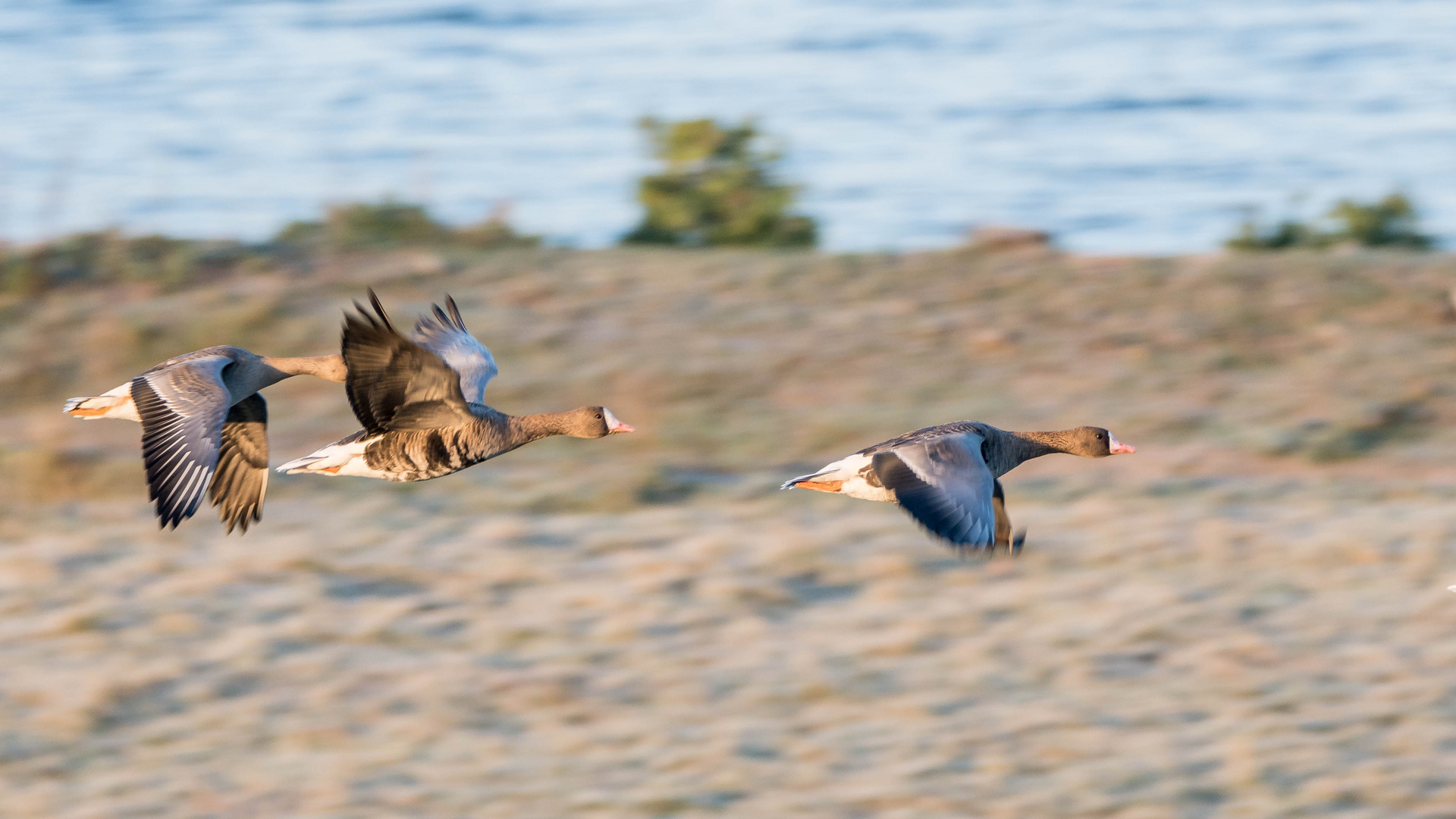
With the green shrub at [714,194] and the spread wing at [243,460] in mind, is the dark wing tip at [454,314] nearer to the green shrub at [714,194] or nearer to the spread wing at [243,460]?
the spread wing at [243,460]

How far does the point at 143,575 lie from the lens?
72.1ft

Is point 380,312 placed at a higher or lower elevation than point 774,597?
higher

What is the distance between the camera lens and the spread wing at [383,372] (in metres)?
4.68

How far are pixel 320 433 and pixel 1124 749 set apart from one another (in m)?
10.8

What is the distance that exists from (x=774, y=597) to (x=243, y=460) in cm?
1467

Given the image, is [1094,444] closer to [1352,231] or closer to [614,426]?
[614,426]

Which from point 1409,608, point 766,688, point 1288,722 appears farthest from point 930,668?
point 1409,608

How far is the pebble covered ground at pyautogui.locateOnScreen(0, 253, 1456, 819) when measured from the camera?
16375 millimetres

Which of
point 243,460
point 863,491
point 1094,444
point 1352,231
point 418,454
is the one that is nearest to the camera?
point 863,491

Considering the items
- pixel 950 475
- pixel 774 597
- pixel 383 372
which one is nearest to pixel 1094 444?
pixel 950 475

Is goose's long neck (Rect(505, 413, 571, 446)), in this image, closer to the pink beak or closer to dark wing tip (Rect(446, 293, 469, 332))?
the pink beak

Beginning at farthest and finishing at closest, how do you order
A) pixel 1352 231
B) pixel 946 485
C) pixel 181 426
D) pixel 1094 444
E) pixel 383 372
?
pixel 1352 231
pixel 1094 444
pixel 181 426
pixel 383 372
pixel 946 485

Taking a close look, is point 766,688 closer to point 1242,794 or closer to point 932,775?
point 932,775

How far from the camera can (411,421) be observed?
4.87 m
